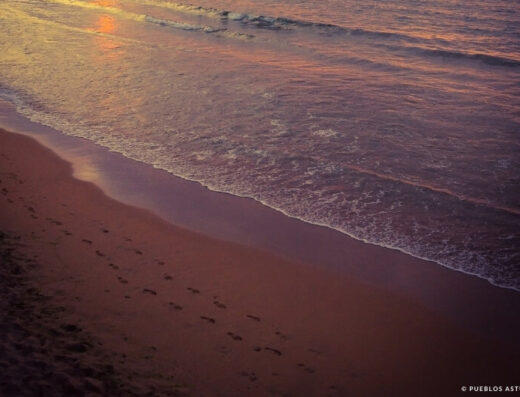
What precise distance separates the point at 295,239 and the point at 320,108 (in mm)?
5816

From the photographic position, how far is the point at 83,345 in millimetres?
4254

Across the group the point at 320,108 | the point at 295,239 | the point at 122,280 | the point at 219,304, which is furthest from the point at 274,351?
the point at 320,108

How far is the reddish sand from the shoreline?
203mm

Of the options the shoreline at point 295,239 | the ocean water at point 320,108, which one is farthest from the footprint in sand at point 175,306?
the ocean water at point 320,108

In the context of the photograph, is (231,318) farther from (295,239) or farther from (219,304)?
(295,239)

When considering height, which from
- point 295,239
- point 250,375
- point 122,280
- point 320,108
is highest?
point 320,108

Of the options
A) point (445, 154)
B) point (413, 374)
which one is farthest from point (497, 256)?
point (445, 154)

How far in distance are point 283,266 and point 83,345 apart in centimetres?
261

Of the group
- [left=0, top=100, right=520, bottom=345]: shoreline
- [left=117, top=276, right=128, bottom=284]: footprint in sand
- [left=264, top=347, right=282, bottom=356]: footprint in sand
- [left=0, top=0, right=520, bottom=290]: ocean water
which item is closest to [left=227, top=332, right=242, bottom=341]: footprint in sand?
[left=264, top=347, right=282, bottom=356]: footprint in sand

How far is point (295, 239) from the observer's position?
6.73m

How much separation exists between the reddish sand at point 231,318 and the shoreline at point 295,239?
0.20 metres

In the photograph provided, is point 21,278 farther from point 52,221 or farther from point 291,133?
point 291,133

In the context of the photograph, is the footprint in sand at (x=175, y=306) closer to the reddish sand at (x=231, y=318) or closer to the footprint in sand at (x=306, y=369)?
the reddish sand at (x=231, y=318)

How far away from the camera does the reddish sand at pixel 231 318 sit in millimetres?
4340
